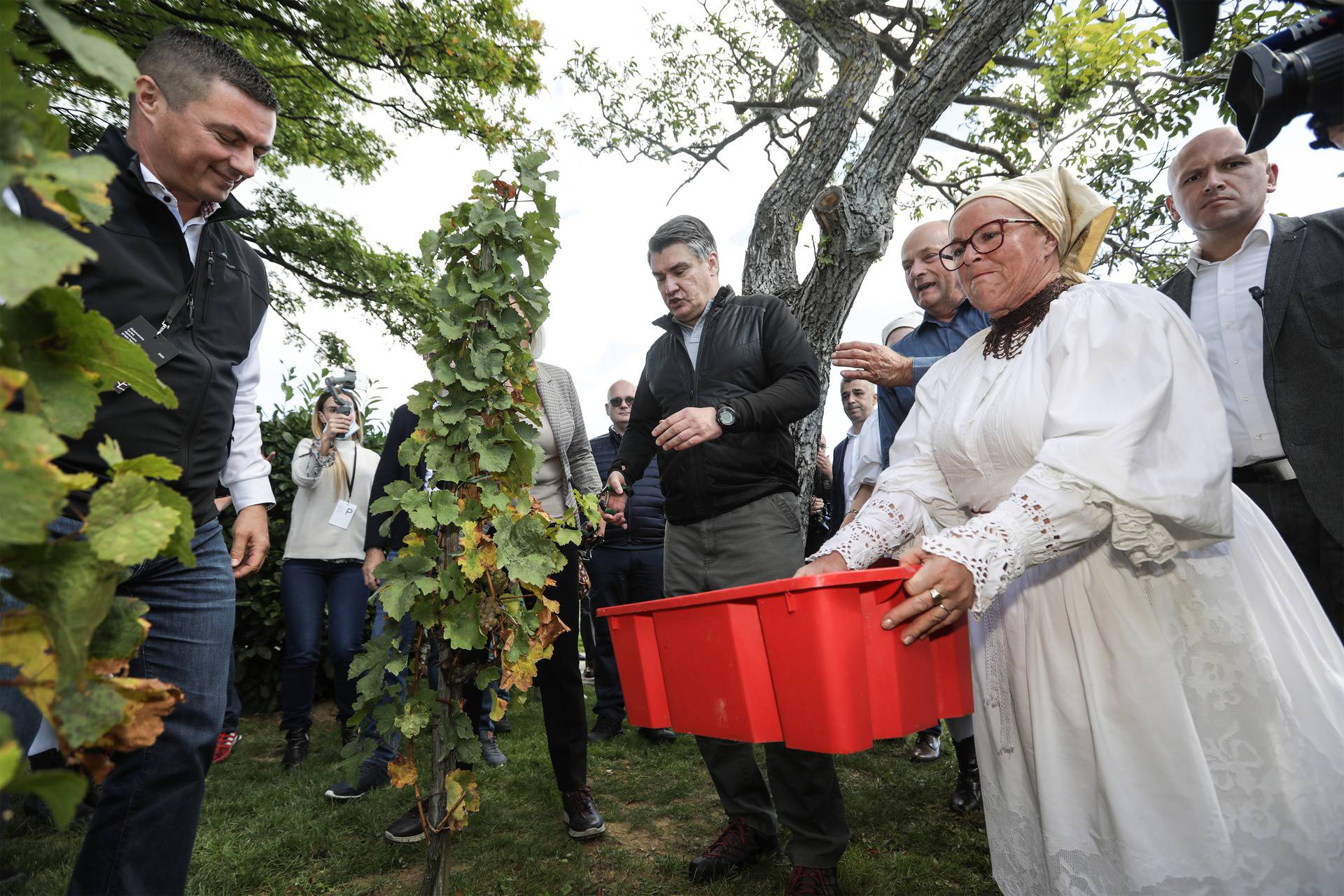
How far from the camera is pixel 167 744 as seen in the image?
1.79m

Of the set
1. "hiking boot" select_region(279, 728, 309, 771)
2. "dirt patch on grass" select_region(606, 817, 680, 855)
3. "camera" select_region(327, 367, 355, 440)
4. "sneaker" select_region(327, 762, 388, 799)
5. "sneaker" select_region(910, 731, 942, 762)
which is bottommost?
"sneaker" select_region(910, 731, 942, 762)

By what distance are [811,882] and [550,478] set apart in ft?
6.08

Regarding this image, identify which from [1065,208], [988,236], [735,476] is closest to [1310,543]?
[1065,208]

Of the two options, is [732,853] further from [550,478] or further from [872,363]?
[872,363]

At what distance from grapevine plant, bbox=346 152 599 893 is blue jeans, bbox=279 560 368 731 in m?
2.17

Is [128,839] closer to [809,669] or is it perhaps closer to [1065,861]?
[809,669]

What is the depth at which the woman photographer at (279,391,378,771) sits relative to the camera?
4531mm

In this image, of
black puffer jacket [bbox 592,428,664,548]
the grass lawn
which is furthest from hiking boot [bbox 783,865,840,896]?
black puffer jacket [bbox 592,428,664,548]

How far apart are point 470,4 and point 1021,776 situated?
9361 millimetres

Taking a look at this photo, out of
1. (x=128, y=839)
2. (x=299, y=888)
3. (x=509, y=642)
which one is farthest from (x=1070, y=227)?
(x=299, y=888)

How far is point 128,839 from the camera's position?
173 cm

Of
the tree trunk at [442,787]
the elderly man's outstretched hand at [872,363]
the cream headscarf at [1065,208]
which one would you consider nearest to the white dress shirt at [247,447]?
Result: the tree trunk at [442,787]

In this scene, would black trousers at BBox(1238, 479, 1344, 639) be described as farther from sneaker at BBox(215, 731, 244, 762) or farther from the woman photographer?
sneaker at BBox(215, 731, 244, 762)

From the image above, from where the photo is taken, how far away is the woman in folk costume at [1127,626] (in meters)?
1.56
